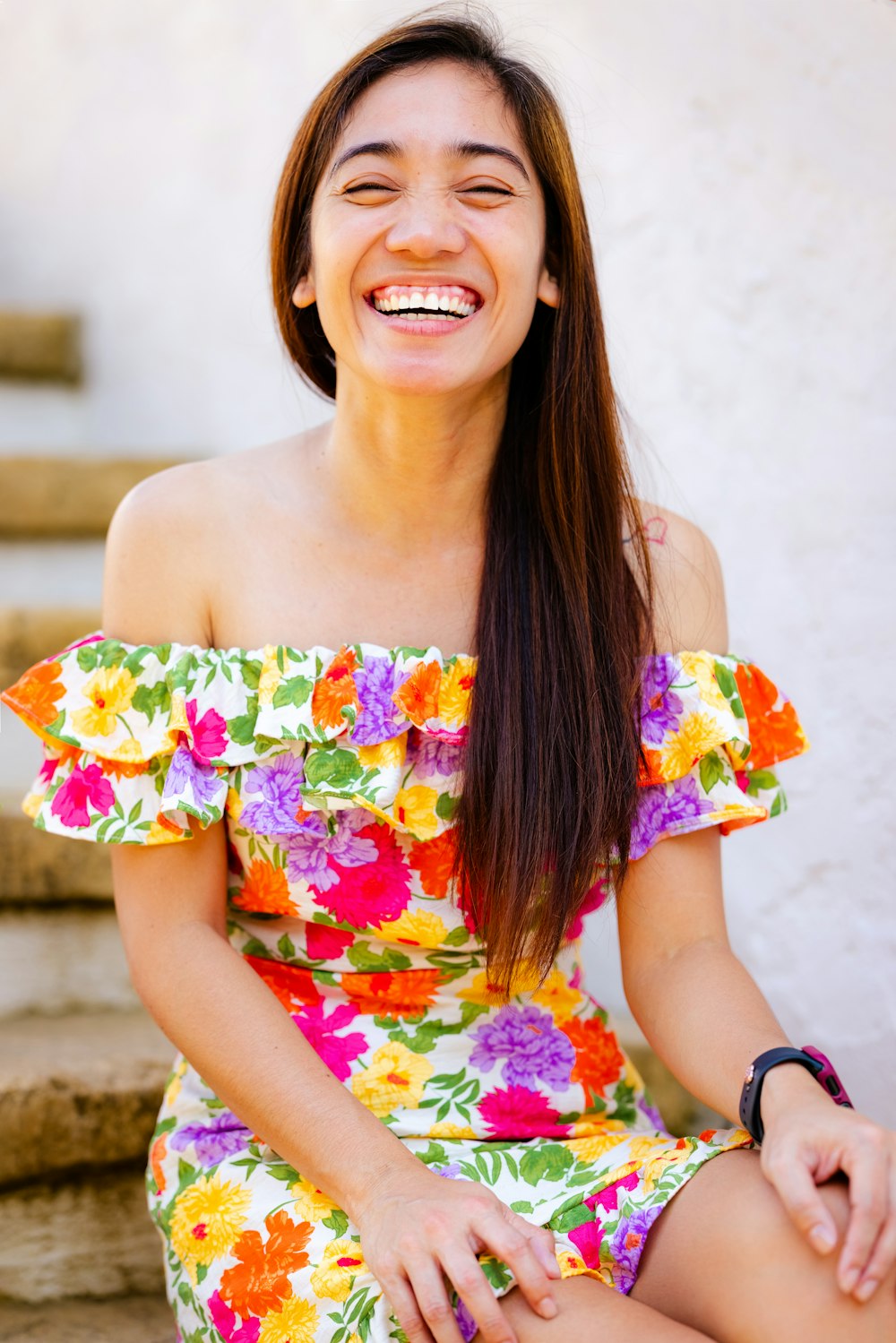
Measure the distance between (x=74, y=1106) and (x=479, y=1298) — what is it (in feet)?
2.11

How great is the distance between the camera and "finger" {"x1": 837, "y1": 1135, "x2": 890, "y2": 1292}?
2.89 ft

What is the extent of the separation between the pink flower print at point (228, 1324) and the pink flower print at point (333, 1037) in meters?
0.22

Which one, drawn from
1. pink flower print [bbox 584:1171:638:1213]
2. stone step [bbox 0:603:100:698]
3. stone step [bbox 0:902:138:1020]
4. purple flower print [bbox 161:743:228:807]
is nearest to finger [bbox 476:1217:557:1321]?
pink flower print [bbox 584:1171:638:1213]

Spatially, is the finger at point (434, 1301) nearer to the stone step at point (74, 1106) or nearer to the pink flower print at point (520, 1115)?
the pink flower print at point (520, 1115)

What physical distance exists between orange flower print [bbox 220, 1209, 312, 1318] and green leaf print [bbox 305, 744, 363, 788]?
355mm

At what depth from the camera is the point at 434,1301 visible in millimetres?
924

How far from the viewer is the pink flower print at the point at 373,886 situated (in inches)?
48.1

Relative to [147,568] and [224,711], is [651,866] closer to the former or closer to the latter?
[224,711]

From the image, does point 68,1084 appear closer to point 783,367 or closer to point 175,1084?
point 175,1084

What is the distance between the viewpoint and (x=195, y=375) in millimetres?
2701

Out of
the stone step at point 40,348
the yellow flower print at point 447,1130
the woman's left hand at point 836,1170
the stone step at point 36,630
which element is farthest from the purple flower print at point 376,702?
the stone step at point 40,348

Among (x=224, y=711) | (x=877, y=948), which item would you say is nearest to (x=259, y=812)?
(x=224, y=711)

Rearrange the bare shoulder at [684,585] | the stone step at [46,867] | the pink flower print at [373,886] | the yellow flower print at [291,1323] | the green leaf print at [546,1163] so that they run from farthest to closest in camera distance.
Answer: the stone step at [46,867], the bare shoulder at [684,585], the pink flower print at [373,886], the green leaf print at [546,1163], the yellow flower print at [291,1323]

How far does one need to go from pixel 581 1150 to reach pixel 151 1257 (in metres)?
0.58
